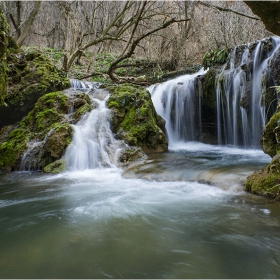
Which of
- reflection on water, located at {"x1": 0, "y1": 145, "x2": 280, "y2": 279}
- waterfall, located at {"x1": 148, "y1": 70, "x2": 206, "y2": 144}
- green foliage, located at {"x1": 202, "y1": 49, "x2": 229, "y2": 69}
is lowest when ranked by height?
reflection on water, located at {"x1": 0, "y1": 145, "x2": 280, "y2": 279}

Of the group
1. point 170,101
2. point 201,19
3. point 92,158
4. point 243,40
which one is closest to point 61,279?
point 92,158

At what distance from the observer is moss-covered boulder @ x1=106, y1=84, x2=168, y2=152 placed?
23.3ft

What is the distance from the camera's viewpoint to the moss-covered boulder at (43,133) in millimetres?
6027

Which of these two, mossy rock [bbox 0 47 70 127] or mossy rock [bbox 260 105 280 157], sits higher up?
mossy rock [bbox 0 47 70 127]

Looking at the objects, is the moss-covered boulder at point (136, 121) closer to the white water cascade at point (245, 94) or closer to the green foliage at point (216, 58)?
the white water cascade at point (245, 94)

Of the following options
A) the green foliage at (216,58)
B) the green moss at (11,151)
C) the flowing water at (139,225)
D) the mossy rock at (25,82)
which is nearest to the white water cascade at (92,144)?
the flowing water at (139,225)

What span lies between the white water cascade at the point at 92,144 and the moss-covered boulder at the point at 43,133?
0.25 metres

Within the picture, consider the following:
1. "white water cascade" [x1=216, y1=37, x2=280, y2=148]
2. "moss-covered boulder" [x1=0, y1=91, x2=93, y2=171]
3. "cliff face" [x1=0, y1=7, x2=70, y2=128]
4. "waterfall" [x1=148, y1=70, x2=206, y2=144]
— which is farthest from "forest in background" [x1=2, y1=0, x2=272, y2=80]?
"moss-covered boulder" [x1=0, y1=91, x2=93, y2=171]

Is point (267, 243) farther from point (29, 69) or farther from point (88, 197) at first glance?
point (29, 69)

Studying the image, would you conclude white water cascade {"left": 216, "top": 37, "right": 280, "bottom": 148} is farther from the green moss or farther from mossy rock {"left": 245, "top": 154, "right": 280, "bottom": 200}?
the green moss

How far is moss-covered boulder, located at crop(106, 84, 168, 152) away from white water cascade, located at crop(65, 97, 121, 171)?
0.32 meters

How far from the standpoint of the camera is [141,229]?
2668 mm

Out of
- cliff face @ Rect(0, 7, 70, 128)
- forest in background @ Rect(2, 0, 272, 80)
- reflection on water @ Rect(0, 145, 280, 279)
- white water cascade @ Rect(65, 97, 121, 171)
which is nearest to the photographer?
reflection on water @ Rect(0, 145, 280, 279)

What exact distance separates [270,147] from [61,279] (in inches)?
140
